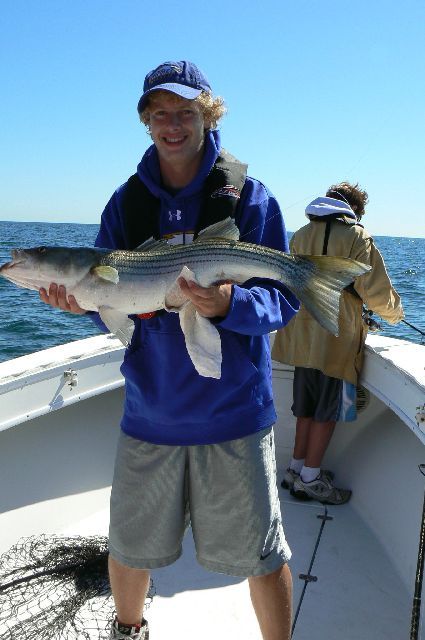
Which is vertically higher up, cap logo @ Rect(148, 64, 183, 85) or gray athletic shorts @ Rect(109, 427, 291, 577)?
cap logo @ Rect(148, 64, 183, 85)

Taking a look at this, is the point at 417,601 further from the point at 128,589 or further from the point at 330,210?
the point at 330,210

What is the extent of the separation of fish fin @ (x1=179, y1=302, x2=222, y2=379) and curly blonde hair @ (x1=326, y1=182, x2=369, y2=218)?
2.99m

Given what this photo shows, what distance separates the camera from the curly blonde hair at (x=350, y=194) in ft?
17.0

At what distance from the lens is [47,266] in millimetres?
2891

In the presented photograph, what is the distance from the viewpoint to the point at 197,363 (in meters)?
2.58

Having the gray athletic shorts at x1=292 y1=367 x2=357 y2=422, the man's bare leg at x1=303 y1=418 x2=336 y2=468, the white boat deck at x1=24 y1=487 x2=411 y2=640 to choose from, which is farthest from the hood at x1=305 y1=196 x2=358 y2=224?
the white boat deck at x1=24 y1=487 x2=411 y2=640

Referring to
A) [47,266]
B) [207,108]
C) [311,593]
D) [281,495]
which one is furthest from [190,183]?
[281,495]

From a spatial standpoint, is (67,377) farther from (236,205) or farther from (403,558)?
(403,558)

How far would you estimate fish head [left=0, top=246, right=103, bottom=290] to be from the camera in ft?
9.39

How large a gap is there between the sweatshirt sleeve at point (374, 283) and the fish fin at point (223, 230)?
91.0 inches

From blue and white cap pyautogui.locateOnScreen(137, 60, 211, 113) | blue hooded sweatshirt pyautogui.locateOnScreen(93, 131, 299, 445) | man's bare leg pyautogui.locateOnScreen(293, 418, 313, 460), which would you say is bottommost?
man's bare leg pyautogui.locateOnScreen(293, 418, 313, 460)

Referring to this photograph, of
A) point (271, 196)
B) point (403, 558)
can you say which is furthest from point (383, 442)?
point (271, 196)

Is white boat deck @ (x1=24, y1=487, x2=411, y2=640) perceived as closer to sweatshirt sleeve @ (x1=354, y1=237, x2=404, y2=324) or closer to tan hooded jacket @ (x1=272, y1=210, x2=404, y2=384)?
tan hooded jacket @ (x1=272, y1=210, x2=404, y2=384)

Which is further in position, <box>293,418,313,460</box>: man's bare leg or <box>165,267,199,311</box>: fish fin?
<box>293,418,313,460</box>: man's bare leg
